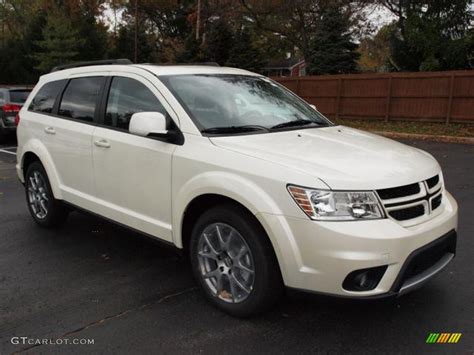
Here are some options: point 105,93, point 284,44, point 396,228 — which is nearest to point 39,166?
point 105,93

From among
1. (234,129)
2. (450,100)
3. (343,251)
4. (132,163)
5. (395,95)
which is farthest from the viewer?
(395,95)

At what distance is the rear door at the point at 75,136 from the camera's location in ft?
14.7

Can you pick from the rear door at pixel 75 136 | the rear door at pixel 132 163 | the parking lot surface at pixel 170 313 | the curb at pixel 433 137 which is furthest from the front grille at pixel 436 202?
the curb at pixel 433 137

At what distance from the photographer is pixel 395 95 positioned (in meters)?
17.1

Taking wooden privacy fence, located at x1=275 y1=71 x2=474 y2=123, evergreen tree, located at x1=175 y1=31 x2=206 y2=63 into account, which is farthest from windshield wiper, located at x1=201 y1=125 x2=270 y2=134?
evergreen tree, located at x1=175 y1=31 x2=206 y2=63

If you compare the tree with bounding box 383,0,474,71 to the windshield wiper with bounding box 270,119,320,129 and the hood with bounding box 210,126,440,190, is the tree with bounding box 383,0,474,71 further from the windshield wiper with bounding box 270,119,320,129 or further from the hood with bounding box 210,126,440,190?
the hood with bounding box 210,126,440,190

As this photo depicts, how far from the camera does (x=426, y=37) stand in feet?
69.5

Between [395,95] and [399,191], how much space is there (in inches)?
596

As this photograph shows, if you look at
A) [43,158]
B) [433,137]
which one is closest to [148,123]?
[43,158]

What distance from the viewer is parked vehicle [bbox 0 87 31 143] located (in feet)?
44.3

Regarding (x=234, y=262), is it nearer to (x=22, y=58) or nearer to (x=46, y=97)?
(x=46, y=97)

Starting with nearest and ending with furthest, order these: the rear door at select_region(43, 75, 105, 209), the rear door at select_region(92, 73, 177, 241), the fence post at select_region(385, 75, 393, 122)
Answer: the rear door at select_region(92, 73, 177, 241), the rear door at select_region(43, 75, 105, 209), the fence post at select_region(385, 75, 393, 122)

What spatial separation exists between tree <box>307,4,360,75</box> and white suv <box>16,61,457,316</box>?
71.4 feet

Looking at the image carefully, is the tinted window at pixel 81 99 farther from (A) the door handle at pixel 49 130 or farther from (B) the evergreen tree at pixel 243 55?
(B) the evergreen tree at pixel 243 55
